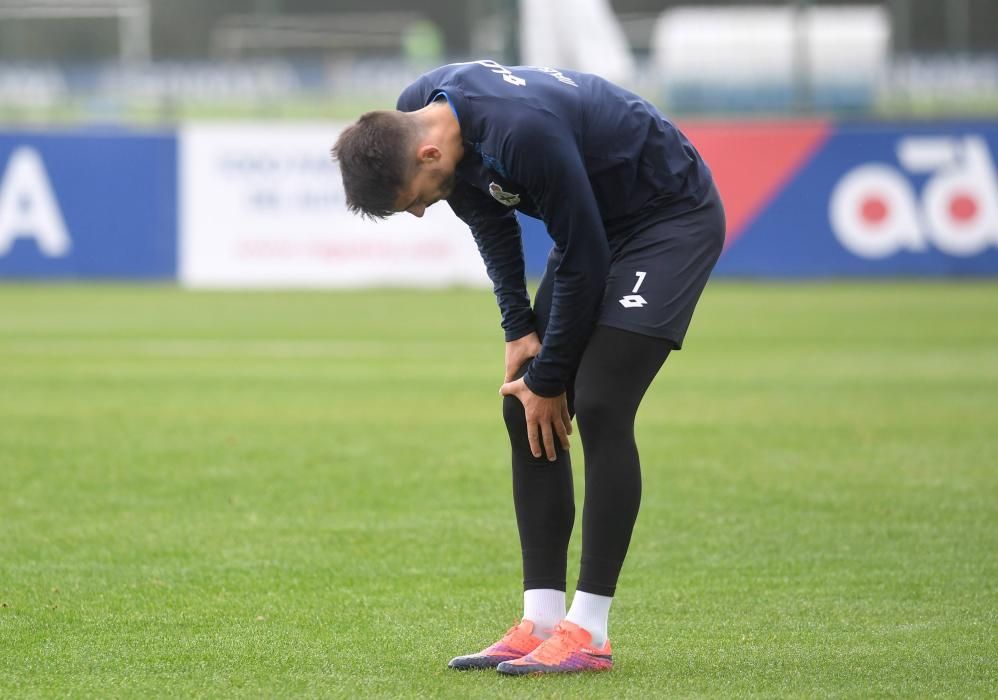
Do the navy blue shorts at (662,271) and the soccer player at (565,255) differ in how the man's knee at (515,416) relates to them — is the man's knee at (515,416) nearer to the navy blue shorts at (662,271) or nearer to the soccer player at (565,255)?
the soccer player at (565,255)

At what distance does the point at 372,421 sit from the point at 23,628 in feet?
15.0

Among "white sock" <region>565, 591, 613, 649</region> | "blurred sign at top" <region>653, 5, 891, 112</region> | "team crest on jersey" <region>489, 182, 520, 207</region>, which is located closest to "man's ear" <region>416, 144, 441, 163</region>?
"team crest on jersey" <region>489, 182, 520, 207</region>

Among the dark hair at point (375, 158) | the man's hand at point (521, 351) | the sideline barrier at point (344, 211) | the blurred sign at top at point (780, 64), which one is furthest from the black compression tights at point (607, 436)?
the blurred sign at top at point (780, 64)

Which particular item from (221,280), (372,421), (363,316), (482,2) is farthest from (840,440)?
(482,2)

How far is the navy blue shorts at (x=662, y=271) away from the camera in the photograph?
4008 mm

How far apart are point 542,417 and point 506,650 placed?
0.66m

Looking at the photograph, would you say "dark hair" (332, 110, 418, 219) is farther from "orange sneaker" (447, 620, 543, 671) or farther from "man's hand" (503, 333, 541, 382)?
"orange sneaker" (447, 620, 543, 671)

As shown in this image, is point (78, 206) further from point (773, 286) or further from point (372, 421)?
point (372, 421)

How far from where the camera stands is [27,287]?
18.3 metres

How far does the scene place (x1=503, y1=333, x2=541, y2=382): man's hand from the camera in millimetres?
4246

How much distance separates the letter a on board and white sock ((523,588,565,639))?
1542cm

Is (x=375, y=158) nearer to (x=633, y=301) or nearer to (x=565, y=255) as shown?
(x=565, y=255)

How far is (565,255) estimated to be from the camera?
385 cm

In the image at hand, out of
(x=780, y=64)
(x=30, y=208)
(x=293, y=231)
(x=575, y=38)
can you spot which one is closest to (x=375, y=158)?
(x=293, y=231)
